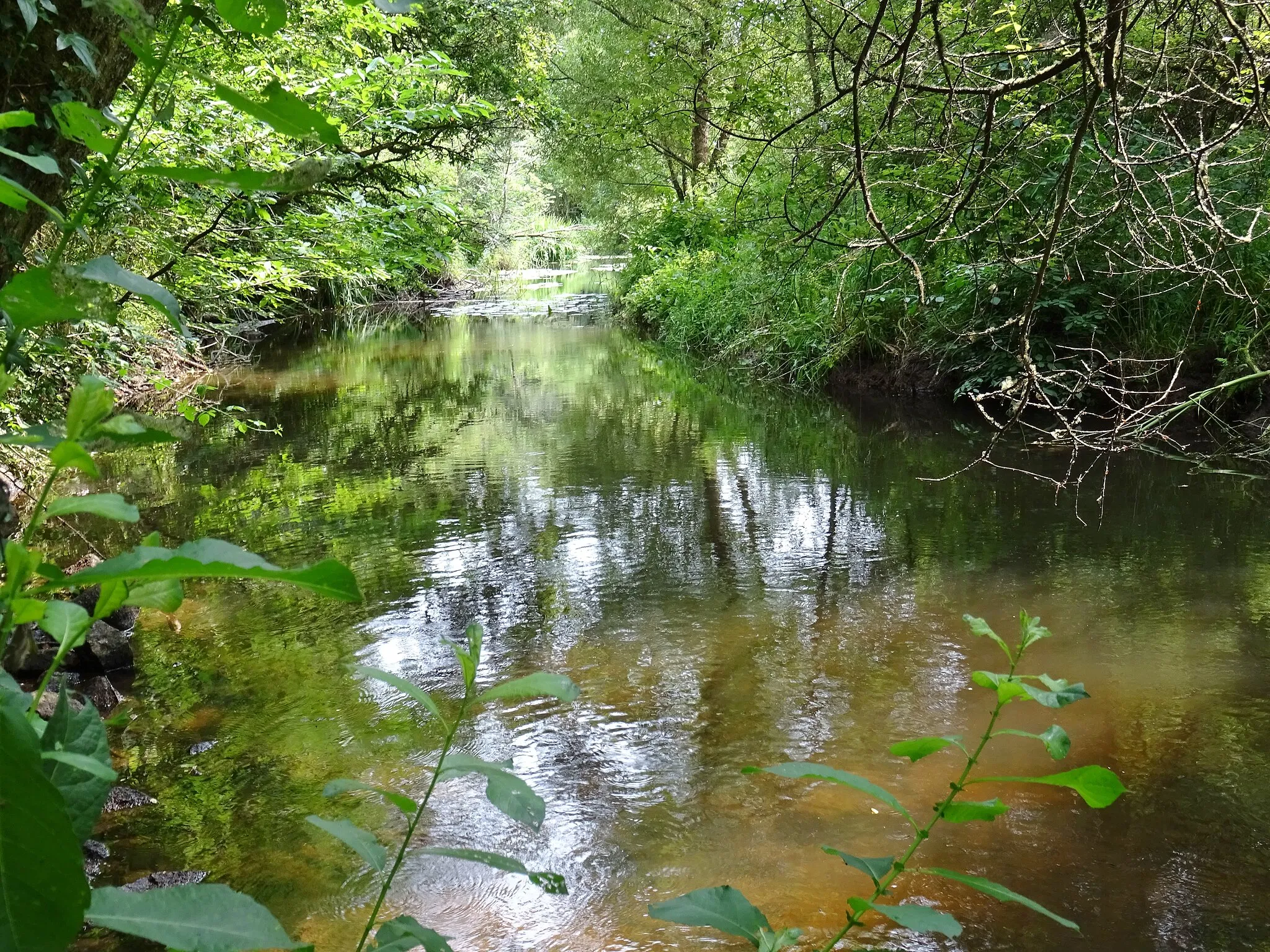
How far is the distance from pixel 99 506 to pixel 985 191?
6.71 meters

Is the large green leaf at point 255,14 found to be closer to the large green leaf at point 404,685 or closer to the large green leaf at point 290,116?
the large green leaf at point 290,116

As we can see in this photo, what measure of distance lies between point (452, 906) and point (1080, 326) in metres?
7.68

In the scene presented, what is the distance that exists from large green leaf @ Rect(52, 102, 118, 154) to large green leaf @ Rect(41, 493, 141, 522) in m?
0.23

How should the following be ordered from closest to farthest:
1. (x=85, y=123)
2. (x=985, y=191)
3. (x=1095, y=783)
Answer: (x=85, y=123) < (x=1095, y=783) < (x=985, y=191)

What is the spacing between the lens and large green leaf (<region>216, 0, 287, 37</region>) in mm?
636

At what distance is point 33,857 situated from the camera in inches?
18.1

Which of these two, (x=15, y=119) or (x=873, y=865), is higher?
(x=15, y=119)

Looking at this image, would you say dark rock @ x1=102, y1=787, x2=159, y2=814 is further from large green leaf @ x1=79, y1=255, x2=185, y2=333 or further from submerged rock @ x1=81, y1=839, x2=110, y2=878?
large green leaf @ x1=79, y1=255, x2=185, y2=333

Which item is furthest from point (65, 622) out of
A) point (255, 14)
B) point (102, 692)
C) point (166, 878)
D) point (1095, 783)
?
point (102, 692)

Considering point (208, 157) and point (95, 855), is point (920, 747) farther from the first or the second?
point (208, 157)

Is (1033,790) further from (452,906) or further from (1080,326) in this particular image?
(1080,326)

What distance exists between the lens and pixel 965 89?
2.06 m

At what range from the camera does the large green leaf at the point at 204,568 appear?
20.8 inches

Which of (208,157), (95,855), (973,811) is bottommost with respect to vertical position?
(95,855)
